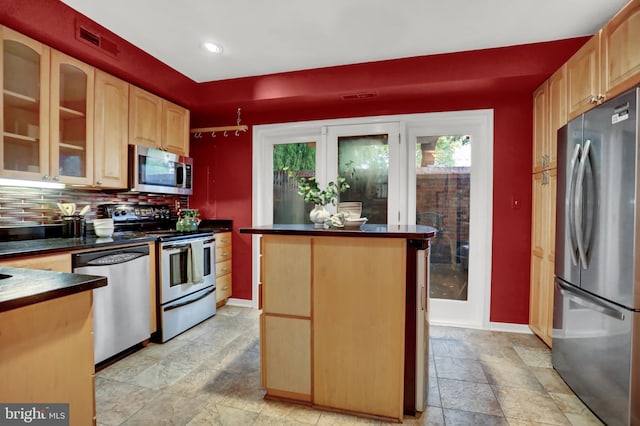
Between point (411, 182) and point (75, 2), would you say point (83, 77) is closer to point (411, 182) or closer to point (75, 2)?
point (75, 2)

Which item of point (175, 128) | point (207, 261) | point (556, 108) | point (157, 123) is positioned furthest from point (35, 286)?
point (556, 108)

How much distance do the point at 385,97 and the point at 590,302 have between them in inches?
92.6

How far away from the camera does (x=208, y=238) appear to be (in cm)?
342

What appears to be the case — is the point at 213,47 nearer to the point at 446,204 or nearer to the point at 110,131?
the point at 110,131

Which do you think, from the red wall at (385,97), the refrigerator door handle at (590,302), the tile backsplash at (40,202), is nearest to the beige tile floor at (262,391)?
the refrigerator door handle at (590,302)

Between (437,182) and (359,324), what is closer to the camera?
(359,324)

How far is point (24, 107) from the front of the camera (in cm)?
215

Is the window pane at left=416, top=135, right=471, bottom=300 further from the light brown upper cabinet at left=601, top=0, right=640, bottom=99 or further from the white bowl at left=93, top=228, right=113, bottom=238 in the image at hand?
the white bowl at left=93, top=228, right=113, bottom=238

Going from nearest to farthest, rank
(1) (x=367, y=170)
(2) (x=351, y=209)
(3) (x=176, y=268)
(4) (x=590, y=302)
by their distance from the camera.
A: (4) (x=590, y=302) < (2) (x=351, y=209) < (3) (x=176, y=268) < (1) (x=367, y=170)

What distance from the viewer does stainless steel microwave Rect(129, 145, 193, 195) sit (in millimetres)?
2922

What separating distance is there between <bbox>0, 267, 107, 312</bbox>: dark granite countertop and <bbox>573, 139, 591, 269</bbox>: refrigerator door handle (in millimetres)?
2474

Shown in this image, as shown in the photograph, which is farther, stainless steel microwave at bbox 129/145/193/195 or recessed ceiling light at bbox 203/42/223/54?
stainless steel microwave at bbox 129/145/193/195

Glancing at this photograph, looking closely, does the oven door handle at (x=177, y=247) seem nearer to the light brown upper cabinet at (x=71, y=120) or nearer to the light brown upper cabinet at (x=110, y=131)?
the light brown upper cabinet at (x=110, y=131)

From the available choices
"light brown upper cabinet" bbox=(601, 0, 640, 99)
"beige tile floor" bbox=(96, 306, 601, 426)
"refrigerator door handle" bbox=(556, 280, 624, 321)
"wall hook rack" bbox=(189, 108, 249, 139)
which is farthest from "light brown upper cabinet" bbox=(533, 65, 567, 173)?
"wall hook rack" bbox=(189, 108, 249, 139)
